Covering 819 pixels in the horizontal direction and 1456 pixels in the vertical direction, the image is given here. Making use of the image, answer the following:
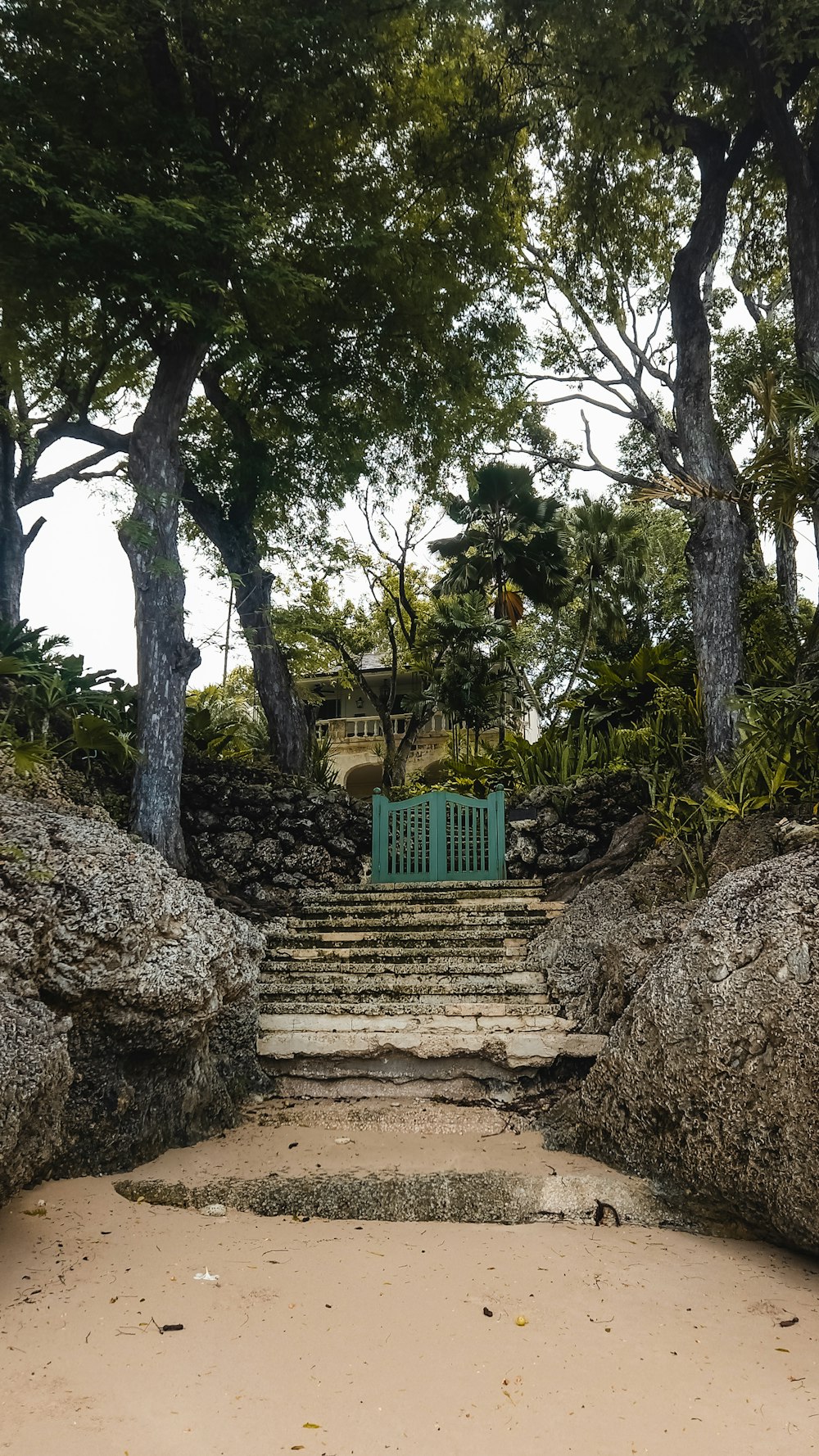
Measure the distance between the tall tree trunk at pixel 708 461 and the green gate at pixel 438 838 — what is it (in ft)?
8.25

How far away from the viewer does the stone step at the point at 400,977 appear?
634 centimetres

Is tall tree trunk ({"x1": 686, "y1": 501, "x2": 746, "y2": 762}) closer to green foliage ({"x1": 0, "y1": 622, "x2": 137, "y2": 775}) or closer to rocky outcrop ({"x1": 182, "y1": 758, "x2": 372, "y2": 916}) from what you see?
rocky outcrop ({"x1": 182, "y1": 758, "x2": 372, "y2": 916})

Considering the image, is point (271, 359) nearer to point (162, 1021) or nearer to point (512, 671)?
point (512, 671)

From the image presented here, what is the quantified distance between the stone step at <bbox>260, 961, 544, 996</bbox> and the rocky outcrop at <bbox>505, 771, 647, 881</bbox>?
7.79 ft

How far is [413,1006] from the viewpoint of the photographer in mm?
6082

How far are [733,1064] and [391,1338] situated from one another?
1919 millimetres

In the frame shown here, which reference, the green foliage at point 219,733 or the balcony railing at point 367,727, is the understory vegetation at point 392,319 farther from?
the balcony railing at point 367,727

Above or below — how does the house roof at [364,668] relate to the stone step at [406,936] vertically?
above

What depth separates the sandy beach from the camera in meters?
2.30

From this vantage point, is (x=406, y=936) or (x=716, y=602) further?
(x=716, y=602)

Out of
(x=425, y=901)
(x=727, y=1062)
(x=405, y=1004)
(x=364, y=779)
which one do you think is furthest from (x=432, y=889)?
(x=364, y=779)

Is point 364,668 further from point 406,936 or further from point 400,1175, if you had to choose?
point 400,1175

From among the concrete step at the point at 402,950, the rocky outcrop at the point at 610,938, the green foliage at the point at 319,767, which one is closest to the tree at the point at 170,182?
the concrete step at the point at 402,950

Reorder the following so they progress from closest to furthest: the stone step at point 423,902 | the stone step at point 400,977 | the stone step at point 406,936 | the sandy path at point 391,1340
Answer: the sandy path at point 391,1340 → the stone step at point 400,977 → the stone step at point 406,936 → the stone step at point 423,902
